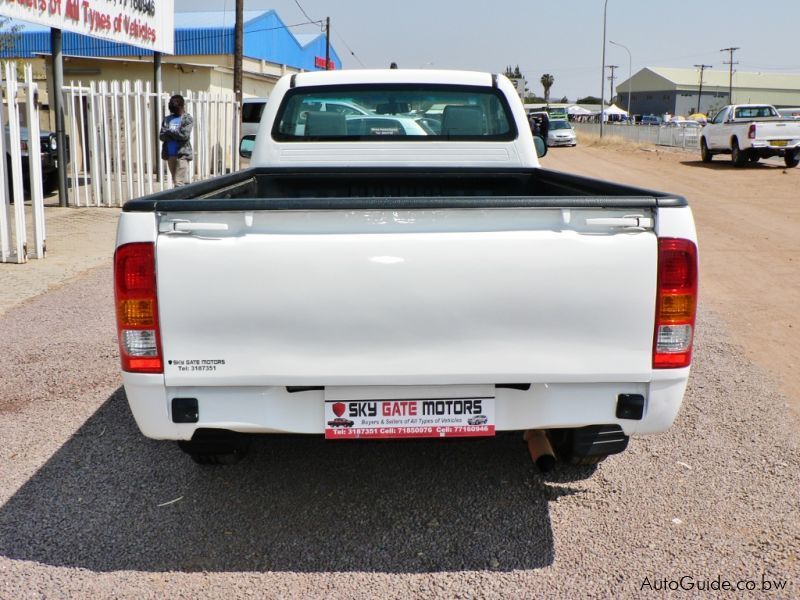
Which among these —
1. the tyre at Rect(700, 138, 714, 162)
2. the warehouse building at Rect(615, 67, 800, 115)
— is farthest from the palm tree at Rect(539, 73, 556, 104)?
the tyre at Rect(700, 138, 714, 162)

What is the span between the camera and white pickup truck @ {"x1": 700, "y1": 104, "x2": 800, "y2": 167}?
2403 centimetres

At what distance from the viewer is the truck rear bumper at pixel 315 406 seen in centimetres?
315

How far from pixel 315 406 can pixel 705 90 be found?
135 metres

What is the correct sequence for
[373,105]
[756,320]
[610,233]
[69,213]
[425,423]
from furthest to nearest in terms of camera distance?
[69,213]
[756,320]
[373,105]
[425,423]
[610,233]

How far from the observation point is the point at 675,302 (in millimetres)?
3088

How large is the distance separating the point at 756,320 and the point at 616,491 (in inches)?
156

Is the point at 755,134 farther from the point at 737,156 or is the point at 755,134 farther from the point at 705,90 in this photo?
the point at 705,90

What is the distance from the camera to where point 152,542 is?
11.4 ft

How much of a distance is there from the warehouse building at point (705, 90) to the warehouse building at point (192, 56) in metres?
84.2

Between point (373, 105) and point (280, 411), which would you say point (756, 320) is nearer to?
point (373, 105)

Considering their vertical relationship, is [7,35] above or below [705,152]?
above

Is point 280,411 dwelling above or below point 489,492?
above

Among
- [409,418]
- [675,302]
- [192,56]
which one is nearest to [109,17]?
[409,418]

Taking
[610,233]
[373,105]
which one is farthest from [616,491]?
[373,105]
